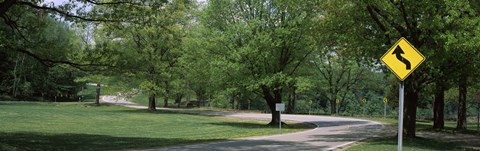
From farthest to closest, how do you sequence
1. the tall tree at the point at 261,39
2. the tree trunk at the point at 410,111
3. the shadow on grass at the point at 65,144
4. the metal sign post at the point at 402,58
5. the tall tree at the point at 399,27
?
the tall tree at the point at 261,39
the tree trunk at the point at 410,111
the tall tree at the point at 399,27
the shadow on grass at the point at 65,144
the metal sign post at the point at 402,58

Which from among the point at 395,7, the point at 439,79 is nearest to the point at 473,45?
the point at 395,7

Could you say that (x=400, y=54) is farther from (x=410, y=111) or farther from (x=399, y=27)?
(x=410, y=111)

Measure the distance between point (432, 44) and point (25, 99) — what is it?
64246mm

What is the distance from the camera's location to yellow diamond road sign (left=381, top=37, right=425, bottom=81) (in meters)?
8.83

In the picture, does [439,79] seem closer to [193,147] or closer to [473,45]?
[473,45]

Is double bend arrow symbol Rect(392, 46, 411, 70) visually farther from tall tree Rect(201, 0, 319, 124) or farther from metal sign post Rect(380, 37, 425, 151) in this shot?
tall tree Rect(201, 0, 319, 124)

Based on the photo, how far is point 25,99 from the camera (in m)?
68.3

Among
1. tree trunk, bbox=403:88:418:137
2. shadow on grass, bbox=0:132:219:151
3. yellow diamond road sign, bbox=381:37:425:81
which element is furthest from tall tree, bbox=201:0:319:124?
yellow diamond road sign, bbox=381:37:425:81

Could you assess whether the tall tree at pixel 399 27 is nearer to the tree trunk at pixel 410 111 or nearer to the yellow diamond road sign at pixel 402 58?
the tree trunk at pixel 410 111

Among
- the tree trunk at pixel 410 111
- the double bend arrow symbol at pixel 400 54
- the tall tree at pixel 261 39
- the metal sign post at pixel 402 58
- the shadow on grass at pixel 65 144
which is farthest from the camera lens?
the tall tree at pixel 261 39

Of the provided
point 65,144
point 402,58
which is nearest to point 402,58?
point 402,58

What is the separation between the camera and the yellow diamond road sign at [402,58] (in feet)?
29.0

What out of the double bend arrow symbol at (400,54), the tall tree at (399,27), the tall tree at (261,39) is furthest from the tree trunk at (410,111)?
the double bend arrow symbol at (400,54)

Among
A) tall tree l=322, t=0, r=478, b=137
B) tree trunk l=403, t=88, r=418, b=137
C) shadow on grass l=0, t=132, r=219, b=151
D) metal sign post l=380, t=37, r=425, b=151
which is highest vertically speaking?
tall tree l=322, t=0, r=478, b=137
